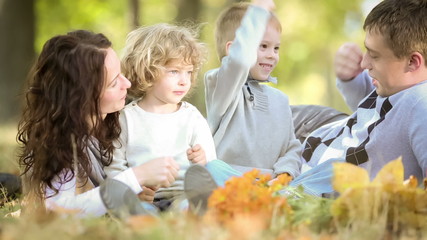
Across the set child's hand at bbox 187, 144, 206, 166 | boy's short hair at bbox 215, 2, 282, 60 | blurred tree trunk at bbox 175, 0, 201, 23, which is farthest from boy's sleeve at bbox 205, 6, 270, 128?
blurred tree trunk at bbox 175, 0, 201, 23

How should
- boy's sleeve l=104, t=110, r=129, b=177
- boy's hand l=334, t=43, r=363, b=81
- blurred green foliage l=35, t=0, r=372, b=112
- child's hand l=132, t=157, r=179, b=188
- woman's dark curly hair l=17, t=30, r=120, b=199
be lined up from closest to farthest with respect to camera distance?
child's hand l=132, t=157, r=179, b=188 → woman's dark curly hair l=17, t=30, r=120, b=199 → boy's sleeve l=104, t=110, r=129, b=177 → boy's hand l=334, t=43, r=363, b=81 → blurred green foliage l=35, t=0, r=372, b=112

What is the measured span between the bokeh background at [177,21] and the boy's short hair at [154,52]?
4.58 m

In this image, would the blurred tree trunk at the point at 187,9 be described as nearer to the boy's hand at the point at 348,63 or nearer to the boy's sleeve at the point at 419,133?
the boy's hand at the point at 348,63

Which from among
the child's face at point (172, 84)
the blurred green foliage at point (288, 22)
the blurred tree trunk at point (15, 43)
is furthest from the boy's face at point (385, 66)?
the blurred green foliage at point (288, 22)

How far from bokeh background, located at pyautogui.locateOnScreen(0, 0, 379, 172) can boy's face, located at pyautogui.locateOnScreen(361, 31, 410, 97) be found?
16.9ft

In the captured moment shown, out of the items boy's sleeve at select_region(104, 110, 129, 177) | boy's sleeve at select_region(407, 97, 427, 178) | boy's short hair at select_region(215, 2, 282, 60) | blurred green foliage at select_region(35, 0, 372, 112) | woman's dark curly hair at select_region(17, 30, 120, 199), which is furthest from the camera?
blurred green foliage at select_region(35, 0, 372, 112)

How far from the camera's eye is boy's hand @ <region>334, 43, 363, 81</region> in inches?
170

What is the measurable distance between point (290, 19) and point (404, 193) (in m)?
15.7

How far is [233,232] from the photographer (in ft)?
6.97

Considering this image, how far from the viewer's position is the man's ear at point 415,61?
3.48 metres

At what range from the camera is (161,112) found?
3.44m

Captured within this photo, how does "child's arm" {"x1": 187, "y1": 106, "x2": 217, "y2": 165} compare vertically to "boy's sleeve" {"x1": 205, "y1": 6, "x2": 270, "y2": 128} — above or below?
below

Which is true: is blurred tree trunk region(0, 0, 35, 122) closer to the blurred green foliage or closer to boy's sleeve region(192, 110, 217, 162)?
the blurred green foliage

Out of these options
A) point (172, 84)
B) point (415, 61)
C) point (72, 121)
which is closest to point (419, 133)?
point (415, 61)
